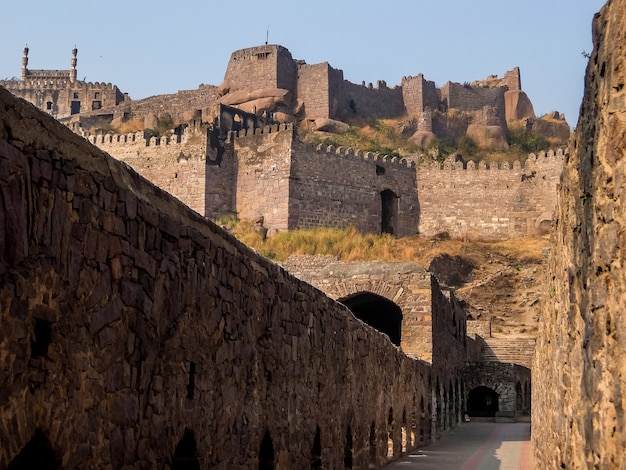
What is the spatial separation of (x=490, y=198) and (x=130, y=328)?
41.8 metres

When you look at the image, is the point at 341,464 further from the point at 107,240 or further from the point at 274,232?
the point at 274,232

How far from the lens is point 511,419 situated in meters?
30.7

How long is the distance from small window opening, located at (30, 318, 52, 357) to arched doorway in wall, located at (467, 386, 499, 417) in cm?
3105

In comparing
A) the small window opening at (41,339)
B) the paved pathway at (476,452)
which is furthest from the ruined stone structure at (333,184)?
the small window opening at (41,339)

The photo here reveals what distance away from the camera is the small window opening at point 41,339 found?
451 centimetres

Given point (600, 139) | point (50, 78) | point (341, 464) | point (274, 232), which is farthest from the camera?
point (50, 78)

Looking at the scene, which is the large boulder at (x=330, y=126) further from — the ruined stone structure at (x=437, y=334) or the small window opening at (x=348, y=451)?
the small window opening at (x=348, y=451)

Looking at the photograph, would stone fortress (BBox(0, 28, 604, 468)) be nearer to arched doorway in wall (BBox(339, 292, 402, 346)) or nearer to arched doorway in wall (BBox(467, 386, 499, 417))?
arched doorway in wall (BBox(339, 292, 402, 346))

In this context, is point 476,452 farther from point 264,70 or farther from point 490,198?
point 264,70

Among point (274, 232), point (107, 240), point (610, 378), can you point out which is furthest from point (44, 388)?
point (274, 232)

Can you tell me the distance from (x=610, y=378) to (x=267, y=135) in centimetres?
3858

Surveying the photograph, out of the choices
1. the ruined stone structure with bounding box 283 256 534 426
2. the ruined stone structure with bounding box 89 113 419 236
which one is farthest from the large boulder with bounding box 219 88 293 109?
→ the ruined stone structure with bounding box 283 256 534 426

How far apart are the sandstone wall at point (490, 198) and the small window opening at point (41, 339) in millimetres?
41963

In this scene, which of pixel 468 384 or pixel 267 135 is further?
pixel 267 135
